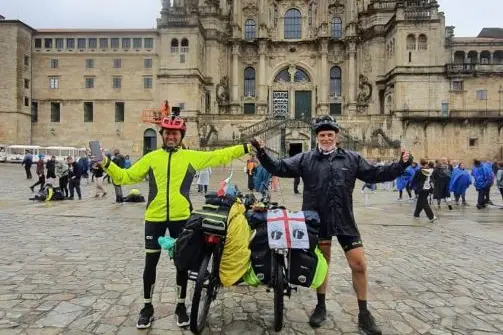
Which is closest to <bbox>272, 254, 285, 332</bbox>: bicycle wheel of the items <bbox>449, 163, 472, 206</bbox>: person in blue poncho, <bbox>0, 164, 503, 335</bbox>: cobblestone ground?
<bbox>0, 164, 503, 335</bbox>: cobblestone ground

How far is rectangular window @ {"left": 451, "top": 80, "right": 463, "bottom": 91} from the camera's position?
154 feet

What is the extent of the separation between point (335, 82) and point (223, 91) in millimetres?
13967

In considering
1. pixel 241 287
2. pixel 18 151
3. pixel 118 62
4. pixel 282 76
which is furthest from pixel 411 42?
pixel 241 287

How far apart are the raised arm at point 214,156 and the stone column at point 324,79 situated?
4957 centimetres

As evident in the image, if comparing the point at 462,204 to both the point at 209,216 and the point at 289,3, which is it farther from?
the point at 289,3

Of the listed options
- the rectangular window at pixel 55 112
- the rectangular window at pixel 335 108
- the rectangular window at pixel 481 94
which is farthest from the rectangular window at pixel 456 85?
the rectangular window at pixel 55 112

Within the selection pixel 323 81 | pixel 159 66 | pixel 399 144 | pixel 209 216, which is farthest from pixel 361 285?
pixel 323 81

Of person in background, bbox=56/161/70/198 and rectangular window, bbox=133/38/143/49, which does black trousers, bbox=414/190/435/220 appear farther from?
rectangular window, bbox=133/38/143/49

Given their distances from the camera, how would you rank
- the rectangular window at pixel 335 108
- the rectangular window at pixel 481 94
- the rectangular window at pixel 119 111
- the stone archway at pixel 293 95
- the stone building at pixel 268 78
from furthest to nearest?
the stone archway at pixel 293 95 → the rectangular window at pixel 335 108 → the rectangular window at pixel 119 111 → the rectangular window at pixel 481 94 → the stone building at pixel 268 78

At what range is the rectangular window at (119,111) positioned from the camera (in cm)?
5116

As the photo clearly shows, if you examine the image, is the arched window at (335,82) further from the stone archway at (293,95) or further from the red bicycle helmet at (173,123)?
the red bicycle helmet at (173,123)

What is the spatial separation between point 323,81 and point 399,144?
14459 mm

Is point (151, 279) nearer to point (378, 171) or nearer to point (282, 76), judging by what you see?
point (378, 171)

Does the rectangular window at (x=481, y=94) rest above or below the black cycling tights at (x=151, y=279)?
above
